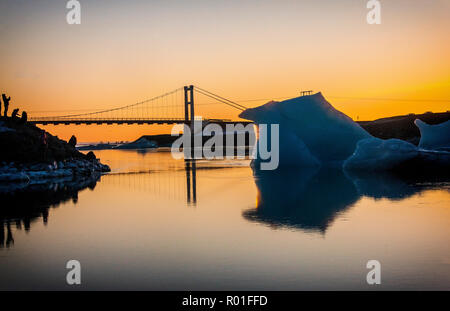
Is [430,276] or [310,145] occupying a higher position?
[310,145]

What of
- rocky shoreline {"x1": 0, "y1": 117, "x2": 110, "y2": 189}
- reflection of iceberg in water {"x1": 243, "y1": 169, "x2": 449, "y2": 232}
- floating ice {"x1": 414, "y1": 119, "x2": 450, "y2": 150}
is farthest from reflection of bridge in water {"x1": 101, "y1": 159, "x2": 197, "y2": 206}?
floating ice {"x1": 414, "y1": 119, "x2": 450, "y2": 150}

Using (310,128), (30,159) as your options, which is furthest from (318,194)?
(30,159)

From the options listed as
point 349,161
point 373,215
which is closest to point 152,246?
point 373,215

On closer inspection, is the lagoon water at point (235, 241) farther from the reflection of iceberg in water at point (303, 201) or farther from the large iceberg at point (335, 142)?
the large iceberg at point (335, 142)

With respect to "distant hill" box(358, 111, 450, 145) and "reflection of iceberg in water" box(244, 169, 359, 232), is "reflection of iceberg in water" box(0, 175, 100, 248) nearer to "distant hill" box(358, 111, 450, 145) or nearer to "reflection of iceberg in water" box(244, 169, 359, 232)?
"reflection of iceberg in water" box(244, 169, 359, 232)
